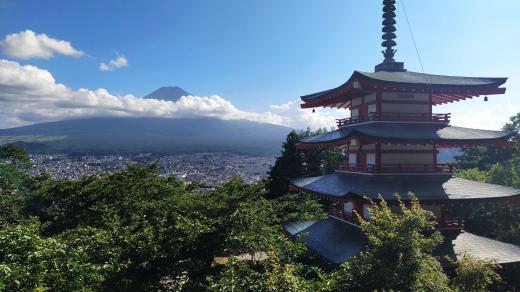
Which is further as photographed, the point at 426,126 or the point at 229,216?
the point at 426,126

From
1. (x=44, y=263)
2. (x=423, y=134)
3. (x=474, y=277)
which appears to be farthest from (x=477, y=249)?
(x=44, y=263)

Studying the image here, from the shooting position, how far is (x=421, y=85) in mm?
18125

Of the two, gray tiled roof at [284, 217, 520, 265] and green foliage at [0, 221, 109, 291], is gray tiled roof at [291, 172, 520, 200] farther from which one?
green foliage at [0, 221, 109, 291]

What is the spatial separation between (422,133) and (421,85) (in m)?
2.49

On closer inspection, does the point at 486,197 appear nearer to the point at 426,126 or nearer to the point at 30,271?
the point at 426,126

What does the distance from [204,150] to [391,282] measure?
171491 millimetres

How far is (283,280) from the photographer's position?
388 inches

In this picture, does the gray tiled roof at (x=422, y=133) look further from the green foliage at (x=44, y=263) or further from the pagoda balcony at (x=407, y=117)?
the green foliage at (x=44, y=263)

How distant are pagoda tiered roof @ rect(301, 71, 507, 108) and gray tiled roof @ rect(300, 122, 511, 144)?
1.87 metres

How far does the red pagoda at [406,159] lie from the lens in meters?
16.4

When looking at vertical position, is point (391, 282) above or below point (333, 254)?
above

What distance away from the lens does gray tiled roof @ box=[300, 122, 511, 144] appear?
57.0ft

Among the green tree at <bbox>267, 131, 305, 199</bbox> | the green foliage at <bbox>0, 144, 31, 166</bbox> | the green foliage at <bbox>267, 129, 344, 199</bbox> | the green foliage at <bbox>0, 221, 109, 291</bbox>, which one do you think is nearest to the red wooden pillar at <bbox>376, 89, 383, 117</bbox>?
the green foliage at <bbox>0, 221, 109, 291</bbox>

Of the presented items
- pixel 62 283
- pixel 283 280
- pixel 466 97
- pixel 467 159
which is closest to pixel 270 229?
pixel 283 280
